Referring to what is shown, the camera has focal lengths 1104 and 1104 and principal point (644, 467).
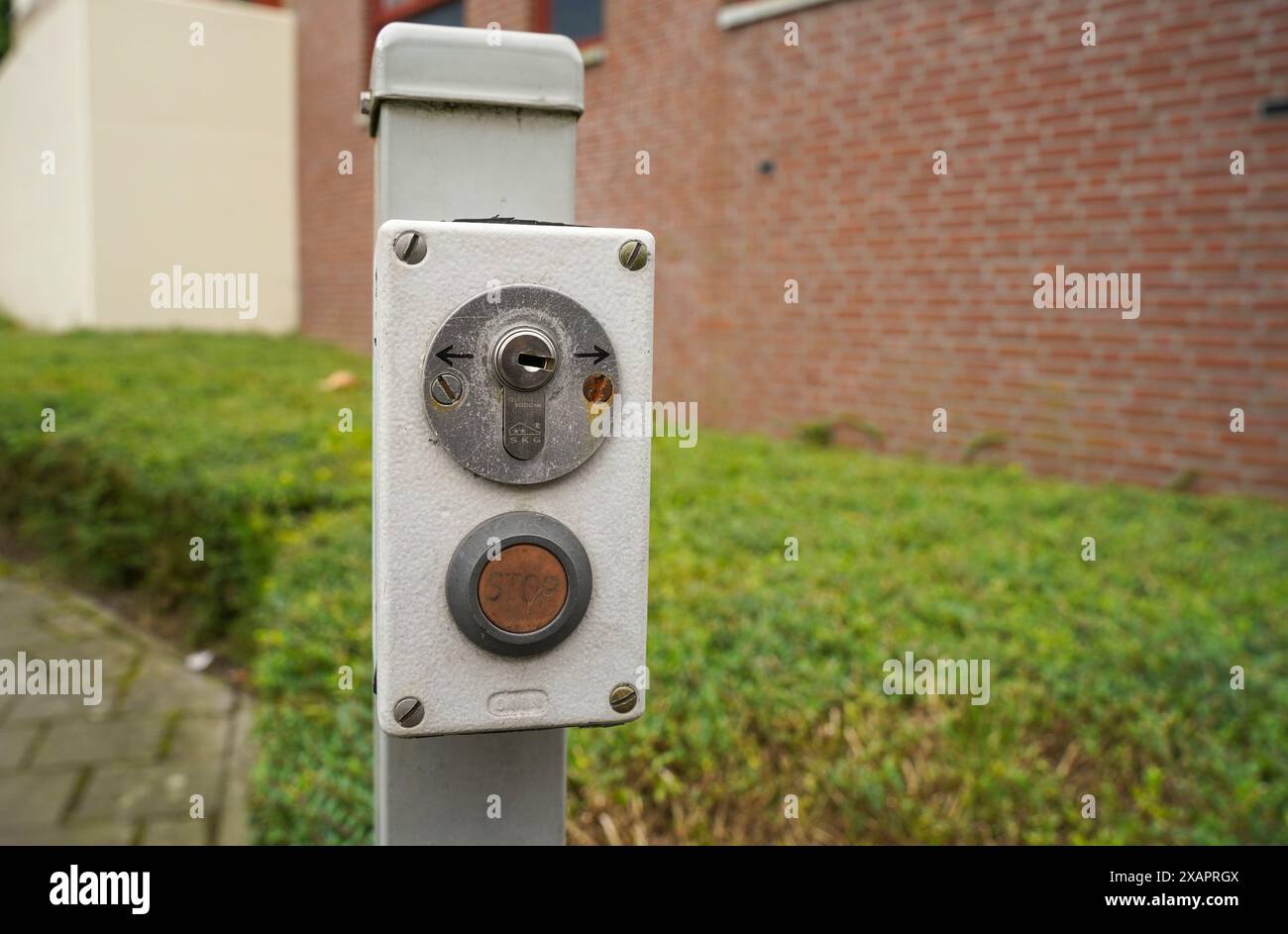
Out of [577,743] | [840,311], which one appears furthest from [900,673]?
[840,311]

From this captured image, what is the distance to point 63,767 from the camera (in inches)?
146

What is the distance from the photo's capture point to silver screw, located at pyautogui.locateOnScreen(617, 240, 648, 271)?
1046mm

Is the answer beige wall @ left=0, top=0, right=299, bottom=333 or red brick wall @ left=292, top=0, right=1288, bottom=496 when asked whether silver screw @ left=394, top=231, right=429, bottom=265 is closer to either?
red brick wall @ left=292, top=0, right=1288, bottom=496

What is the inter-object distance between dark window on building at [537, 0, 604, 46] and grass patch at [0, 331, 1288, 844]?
15.9 feet

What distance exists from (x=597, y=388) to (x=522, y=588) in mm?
203

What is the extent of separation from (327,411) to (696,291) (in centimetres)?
273

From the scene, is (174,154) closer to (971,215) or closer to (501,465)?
(971,215)

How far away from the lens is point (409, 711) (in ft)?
3.44

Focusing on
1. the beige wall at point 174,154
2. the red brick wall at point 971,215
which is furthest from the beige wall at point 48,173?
the red brick wall at point 971,215

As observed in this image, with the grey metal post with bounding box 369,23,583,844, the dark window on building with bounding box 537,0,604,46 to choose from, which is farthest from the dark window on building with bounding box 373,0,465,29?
the grey metal post with bounding box 369,23,583,844

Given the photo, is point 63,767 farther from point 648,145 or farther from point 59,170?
point 59,170

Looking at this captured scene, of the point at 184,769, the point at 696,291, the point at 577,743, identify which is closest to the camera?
the point at 577,743

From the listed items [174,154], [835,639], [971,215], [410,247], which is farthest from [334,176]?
[410,247]

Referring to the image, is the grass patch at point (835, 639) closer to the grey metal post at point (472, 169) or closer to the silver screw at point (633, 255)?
the grey metal post at point (472, 169)
